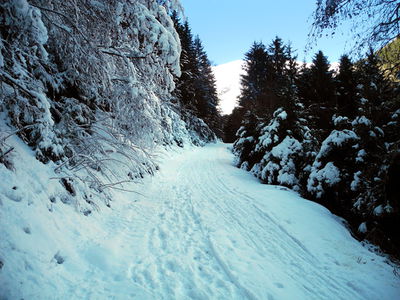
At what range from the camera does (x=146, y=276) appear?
8.88 feet

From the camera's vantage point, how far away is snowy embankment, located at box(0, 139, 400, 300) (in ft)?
7.68

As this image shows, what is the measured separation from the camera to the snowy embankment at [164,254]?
A: 2342mm

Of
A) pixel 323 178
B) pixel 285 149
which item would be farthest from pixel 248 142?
pixel 323 178

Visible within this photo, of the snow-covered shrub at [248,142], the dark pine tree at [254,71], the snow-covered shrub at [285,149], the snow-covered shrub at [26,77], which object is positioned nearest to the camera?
the snow-covered shrub at [26,77]

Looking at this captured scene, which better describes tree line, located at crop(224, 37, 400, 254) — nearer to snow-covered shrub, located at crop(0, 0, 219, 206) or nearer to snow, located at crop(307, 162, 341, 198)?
snow, located at crop(307, 162, 341, 198)

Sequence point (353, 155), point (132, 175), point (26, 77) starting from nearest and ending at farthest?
point (26, 77)
point (353, 155)
point (132, 175)

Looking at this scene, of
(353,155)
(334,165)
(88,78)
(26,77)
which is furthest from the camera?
(334,165)

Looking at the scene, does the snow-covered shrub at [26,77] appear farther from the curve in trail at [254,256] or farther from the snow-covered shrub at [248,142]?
the snow-covered shrub at [248,142]

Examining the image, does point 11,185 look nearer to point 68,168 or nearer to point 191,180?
point 68,168

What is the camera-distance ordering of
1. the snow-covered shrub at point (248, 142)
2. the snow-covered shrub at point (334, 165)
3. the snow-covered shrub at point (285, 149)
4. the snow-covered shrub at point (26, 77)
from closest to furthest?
the snow-covered shrub at point (26, 77), the snow-covered shrub at point (334, 165), the snow-covered shrub at point (285, 149), the snow-covered shrub at point (248, 142)

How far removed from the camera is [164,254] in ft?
10.6

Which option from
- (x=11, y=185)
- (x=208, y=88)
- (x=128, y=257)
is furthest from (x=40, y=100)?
(x=208, y=88)

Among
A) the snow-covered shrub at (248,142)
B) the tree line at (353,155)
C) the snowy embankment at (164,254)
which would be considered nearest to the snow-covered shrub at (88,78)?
the snowy embankment at (164,254)

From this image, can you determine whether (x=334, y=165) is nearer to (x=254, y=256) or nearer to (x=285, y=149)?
(x=285, y=149)
